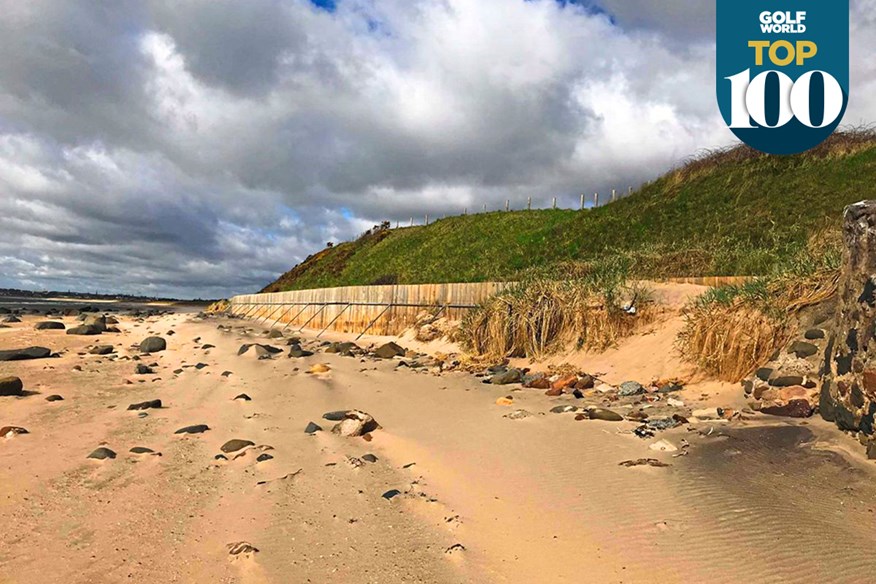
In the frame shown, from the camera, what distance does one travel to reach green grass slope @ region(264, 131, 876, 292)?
17.4 m

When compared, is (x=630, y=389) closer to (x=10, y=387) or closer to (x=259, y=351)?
(x=10, y=387)

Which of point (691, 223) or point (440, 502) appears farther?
point (691, 223)

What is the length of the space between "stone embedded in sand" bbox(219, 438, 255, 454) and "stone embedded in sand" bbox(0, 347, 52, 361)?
8.44m

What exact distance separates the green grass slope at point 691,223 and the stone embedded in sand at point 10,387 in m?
11.7

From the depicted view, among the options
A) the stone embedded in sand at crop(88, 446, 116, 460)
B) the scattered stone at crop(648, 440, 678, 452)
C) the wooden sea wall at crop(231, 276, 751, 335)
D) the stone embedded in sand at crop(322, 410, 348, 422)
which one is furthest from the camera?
the wooden sea wall at crop(231, 276, 751, 335)

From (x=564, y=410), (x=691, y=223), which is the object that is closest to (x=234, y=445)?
(x=564, y=410)

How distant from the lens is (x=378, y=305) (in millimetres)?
17406

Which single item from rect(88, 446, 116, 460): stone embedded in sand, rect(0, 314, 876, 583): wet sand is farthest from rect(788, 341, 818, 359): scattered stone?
rect(88, 446, 116, 460): stone embedded in sand

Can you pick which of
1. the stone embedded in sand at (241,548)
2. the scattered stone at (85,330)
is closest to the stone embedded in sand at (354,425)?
the stone embedded in sand at (241,548)

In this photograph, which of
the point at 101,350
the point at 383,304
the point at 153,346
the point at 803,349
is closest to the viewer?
the point at 803,349

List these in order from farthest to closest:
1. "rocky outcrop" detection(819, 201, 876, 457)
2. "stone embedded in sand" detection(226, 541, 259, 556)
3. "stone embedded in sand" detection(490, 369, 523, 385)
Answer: "stone embedded in sand" detection(490, 369, 523, 385), "rocky outcrop" detection(819, 201, 876, 457), "stone embedded in sand" detection(226, 541, 259, 556)

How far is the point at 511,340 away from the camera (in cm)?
1044

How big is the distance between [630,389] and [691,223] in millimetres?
18897

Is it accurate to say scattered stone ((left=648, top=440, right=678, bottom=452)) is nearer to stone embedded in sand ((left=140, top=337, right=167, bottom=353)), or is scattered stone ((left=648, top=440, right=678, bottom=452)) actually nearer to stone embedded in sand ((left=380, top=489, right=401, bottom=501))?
stone embedded in sand ((left=380, top=489, right=401, bottom=501))
